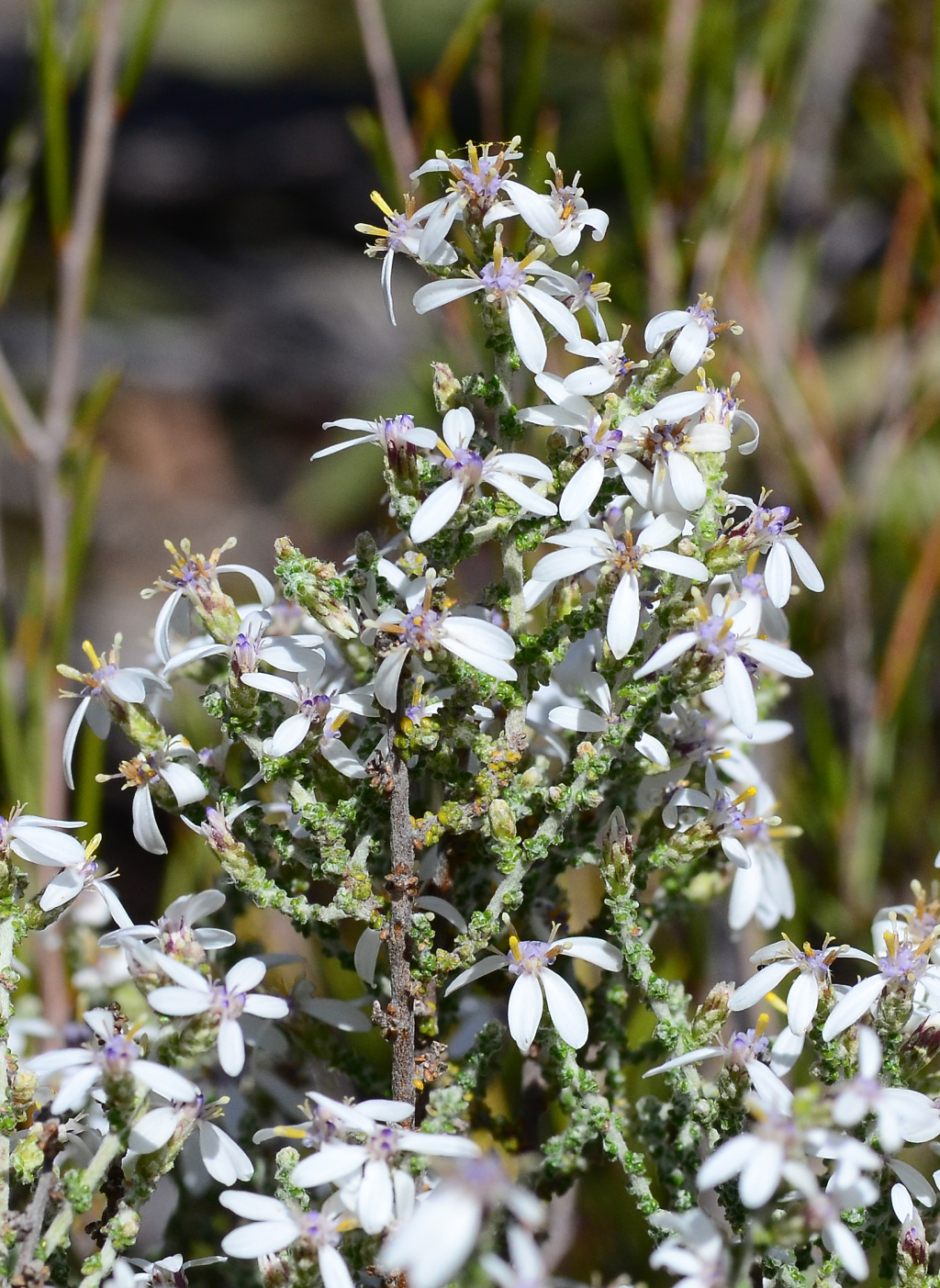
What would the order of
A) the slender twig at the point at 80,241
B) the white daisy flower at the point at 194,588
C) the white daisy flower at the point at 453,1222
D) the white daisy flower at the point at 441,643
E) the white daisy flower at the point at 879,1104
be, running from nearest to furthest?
the white daisy flower at the point at 453,1222 → the white daisy flower at the point at 879,1104 → the white daisy flower at the point at 441,643 → the white daisy flower at the point at 194,588 → the slender twig at the point at 80,241

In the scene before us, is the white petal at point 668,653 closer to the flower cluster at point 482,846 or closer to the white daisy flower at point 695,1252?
the flower cluster at point 482,846

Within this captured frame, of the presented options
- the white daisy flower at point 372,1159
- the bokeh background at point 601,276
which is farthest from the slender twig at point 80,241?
the white daisy flower at point 372,1159

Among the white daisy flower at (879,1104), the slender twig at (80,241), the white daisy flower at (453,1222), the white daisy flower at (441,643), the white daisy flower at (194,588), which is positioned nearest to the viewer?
the white daisy flower at (453,1222)

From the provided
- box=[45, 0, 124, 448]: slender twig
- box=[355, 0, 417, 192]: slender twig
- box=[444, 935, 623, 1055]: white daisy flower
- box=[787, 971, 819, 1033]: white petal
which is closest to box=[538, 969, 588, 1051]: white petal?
box=[444, 935, 623, 1055]: white daisy flower

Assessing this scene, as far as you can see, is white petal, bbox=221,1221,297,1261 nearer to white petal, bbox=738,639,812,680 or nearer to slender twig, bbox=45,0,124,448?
white petal, bbox=738,639,812,680

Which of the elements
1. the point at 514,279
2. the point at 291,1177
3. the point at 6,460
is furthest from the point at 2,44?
the point at 291,1177

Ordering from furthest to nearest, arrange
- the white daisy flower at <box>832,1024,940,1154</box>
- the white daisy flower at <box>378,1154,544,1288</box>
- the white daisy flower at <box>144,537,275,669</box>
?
the white daisy flower at <box>144,537,275,669</box>
the white daisy flower at <box>832,1024,940,1154</box>
the white daisy flower at <box>378,1154,544,1288</box>

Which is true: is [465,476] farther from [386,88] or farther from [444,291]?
[386,88]
